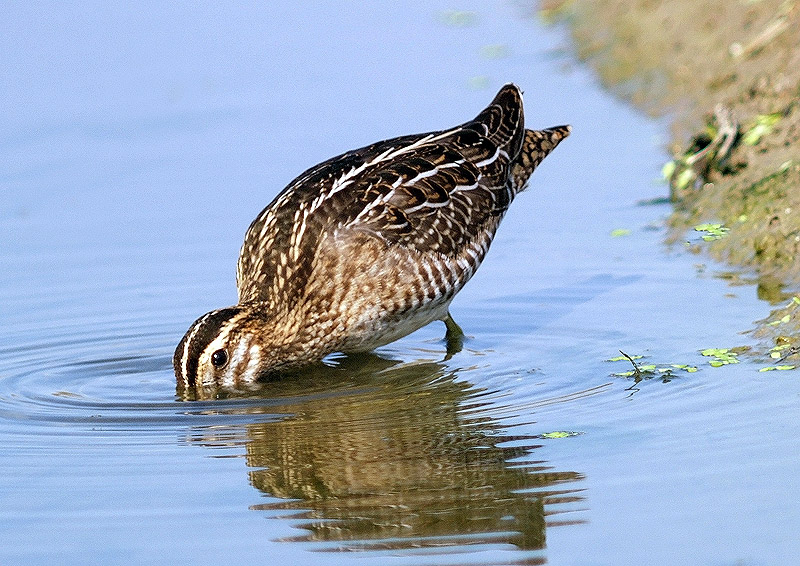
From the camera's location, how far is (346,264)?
A: 32.1 feet

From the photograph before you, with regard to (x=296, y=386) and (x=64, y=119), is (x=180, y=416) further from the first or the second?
(x=64, y=119)

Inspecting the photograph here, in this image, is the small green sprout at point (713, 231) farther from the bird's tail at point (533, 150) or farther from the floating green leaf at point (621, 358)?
the floating green leaf at point (621, 358)

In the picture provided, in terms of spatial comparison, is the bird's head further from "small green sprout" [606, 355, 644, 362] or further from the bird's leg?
"small green sprout" [606, 355, 644, 362]

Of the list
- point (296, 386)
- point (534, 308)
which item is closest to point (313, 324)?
point (296, 386)

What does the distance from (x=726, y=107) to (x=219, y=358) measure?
5.85m

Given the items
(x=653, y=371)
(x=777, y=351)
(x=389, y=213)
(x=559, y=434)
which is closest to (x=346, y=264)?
(x=389, y=213)

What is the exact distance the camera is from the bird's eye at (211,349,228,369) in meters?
9.43

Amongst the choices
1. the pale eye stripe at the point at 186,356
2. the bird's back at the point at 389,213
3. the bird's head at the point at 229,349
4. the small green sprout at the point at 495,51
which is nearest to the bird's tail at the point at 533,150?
the bird's back at the point at 389,213

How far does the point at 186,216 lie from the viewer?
12969 mm

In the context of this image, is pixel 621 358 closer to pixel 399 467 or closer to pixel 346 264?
pixel 346 264

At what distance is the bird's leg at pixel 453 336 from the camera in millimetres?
10184

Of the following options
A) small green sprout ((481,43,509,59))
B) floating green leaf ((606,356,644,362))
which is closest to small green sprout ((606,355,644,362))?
floating green leaf ((606,356,644,362))

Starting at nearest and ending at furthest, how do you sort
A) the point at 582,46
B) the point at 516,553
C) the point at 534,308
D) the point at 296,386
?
the point at 516,553, the point at 296,386, the point at 534,308, the point at 582,46

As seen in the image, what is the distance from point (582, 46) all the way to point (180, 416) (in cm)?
1076
